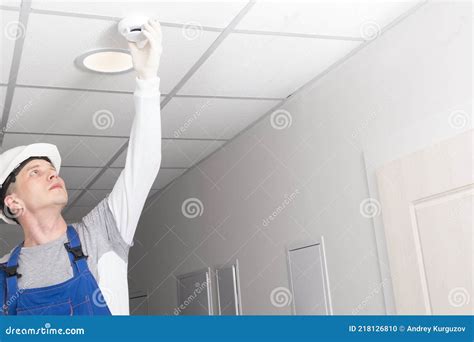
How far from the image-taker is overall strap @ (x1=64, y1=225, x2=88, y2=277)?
1.42 metres

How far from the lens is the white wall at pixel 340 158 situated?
1.58 meters

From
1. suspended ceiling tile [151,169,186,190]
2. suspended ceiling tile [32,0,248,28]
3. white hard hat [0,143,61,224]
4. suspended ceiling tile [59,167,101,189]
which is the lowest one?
white hard hat [0,143,61,224]

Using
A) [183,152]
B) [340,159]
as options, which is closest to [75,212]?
[183,152]

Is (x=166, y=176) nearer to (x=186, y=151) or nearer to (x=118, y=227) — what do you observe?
(x=186, y=151)

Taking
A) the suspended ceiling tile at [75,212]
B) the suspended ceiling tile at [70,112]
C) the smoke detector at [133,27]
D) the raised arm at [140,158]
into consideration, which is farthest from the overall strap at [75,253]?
the suspended ceiling tile at [75,212]

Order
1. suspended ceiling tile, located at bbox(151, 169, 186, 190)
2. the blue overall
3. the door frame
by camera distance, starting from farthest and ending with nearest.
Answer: suspended ceiling tile, located at bbox(151, 169, 186, 190) → the door frame → the blue overall

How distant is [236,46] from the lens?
71.3 inches

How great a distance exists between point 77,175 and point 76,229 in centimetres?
170

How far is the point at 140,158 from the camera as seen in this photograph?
1.48m

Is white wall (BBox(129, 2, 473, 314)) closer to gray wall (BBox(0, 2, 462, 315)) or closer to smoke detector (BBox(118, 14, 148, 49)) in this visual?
gray wall (BBox(0, 2, 462, 315))

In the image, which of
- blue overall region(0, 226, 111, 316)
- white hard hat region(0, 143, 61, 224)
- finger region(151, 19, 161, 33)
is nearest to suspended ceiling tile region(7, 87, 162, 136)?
white hard hat region(0, 143, 61, 224)

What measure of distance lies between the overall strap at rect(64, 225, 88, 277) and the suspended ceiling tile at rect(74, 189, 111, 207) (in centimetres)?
209

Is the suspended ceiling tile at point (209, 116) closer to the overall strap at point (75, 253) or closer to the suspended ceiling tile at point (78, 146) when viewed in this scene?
the suspended ceiling tile at point (78, 146)

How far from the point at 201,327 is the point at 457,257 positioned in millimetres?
708
